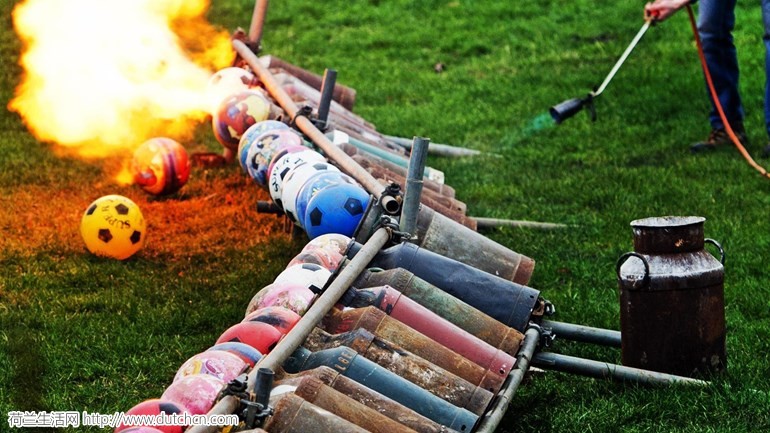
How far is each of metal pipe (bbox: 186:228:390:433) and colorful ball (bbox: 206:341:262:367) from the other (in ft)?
0.28

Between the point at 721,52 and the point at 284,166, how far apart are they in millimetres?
4954

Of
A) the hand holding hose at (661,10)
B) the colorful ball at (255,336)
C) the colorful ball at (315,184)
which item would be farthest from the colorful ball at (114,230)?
the hand holding hose at (661,10)

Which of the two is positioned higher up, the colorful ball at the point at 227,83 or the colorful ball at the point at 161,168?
the colorful ball at the point at 227,83

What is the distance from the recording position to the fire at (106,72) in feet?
33.3

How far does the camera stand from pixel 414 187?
18.4 feet

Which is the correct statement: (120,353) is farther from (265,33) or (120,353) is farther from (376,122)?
(265,33)

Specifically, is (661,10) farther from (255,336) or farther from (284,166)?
(255,336)

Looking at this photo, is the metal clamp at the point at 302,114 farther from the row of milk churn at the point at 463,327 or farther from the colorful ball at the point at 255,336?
the colorful ball at the point at 255,336

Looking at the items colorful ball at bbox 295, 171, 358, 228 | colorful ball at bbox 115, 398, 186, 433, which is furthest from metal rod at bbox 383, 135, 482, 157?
colorful ball at bbox 115, 398, 186, 433

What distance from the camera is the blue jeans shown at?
9922 millimetres

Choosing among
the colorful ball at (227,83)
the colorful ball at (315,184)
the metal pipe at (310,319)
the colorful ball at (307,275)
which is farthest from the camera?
the colorful ball at (227,83)

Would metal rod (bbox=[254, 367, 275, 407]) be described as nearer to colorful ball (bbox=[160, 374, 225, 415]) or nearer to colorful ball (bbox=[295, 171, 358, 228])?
colorful ball (bbox=[160, 374, 225, 415])

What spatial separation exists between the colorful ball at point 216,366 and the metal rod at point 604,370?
5.12 feet

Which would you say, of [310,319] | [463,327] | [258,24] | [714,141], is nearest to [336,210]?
[463,327]
